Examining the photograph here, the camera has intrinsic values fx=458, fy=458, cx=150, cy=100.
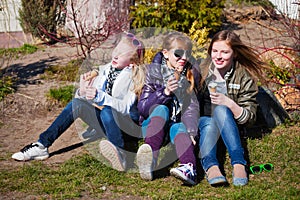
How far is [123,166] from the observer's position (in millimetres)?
4090

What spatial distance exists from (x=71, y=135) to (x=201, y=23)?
3.76 metres

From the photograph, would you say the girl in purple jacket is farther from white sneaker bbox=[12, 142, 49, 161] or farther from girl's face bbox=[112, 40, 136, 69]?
white sneaker bbox=[12, 142, 49, 161]

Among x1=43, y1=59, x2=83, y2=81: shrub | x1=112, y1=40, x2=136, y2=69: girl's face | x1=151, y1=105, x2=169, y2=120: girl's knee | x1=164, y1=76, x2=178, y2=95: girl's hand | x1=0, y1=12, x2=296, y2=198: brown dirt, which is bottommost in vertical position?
x1=0, y1=12, x2=296, y2=198: brown dirt

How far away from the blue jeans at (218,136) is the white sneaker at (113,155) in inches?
28.1

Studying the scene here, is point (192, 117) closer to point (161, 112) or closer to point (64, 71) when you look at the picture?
point (161, 112)

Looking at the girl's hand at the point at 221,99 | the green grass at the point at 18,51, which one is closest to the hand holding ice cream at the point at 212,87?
the girl's hand at the point at 221,99

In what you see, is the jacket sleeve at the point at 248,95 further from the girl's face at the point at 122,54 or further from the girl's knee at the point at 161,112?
the girl's face at the point at 122,54

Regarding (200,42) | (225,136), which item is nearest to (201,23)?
(200,42)

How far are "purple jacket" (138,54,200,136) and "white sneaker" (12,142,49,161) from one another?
100cm

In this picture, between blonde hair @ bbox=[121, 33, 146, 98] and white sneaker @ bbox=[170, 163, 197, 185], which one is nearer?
white sneaker @ bbox=[170, 163, 197, 185]

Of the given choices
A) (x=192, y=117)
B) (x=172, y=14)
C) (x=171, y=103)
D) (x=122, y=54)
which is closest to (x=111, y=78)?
(x=122, y=54)

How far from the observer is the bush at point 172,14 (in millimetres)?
7840

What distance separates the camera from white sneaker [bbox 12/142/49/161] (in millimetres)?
4309

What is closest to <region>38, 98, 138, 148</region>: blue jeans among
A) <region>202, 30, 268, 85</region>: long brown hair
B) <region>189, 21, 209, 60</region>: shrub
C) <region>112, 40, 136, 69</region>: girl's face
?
<region>112, 40, 136, 69</region>: girl's face
